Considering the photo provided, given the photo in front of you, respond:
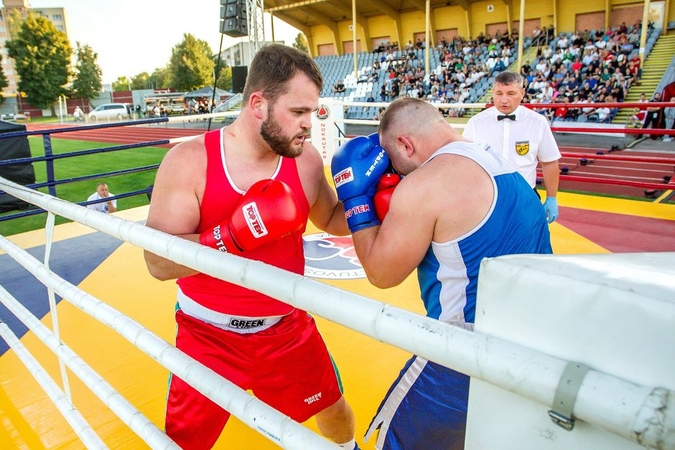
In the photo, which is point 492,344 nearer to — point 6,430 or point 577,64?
point 6,430

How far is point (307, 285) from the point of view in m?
0.72

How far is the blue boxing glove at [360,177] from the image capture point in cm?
156

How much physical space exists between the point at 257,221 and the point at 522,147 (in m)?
2.69

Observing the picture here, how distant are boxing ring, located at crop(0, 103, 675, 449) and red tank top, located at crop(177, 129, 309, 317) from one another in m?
0.29

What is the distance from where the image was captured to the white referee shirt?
3455 millimetres

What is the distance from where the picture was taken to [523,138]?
3.47 meters

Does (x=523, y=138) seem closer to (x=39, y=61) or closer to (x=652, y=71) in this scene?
(x=652, y=71)

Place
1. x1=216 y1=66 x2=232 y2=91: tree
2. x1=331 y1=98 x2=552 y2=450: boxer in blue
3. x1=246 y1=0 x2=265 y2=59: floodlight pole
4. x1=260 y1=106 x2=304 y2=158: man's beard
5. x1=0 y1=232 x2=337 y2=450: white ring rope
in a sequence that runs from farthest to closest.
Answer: x1=216 y1=66 x2=232 y2=91: tree < x1=246 y1=0 x2=265 y2=59: floodlight pole < x1=260 y1=106 x2=304 y2=158: man's beard < x1=331 y1=98 x2=552 y2=450: boxer in blue < x1=0 y1=232 x2=337 y2=450: white ring rope

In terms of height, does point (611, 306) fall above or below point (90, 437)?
above

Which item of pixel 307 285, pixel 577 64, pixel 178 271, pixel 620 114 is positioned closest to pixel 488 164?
pixel 307 285

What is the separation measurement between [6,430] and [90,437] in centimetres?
89

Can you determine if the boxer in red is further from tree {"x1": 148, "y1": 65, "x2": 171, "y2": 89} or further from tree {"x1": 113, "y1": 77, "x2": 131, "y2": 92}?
tree {"x1": 113, "y1": 77, "x2": 131, "y2": 92}

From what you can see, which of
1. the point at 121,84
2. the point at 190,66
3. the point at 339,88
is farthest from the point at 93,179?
the point at 121,84

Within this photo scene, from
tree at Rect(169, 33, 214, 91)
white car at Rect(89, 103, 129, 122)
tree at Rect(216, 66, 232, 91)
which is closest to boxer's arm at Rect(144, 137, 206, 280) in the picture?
white car at Rect(89, 103, 129, 122)
